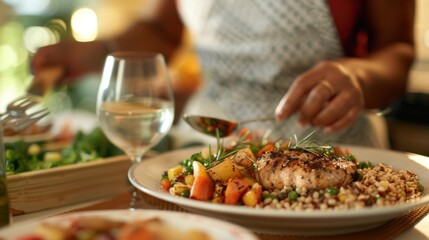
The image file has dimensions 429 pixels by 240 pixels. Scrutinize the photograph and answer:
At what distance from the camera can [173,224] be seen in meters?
0.63

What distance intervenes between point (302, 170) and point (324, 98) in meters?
0.41

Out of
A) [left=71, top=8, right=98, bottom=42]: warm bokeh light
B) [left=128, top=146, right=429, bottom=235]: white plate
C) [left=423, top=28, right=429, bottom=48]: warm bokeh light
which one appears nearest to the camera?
[left=128, top=146, right=429, bottom=235]: white plate

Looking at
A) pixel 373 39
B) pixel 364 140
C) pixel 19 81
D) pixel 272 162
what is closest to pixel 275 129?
pixel 364 140

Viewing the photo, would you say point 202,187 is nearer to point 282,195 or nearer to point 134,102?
point 282,195

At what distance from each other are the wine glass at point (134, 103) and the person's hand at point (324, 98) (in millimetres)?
268

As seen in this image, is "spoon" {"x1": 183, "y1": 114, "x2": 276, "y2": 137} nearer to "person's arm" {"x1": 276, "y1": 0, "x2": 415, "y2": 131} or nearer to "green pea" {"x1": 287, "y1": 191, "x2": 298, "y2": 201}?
"person's arm" {"x1": 276, "y1": 0, "x2": 415, "y2": 131}

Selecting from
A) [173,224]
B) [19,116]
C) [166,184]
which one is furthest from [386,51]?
[173,224]

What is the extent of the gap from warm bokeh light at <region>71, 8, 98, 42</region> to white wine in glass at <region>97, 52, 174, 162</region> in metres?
3.15

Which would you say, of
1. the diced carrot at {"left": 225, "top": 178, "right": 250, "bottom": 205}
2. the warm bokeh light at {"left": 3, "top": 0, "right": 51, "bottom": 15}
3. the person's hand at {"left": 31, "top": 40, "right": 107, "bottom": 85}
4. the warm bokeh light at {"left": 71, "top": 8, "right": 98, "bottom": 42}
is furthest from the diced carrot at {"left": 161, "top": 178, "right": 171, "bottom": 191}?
the warm bokeh light at {"left": 3, "top": 0, "right": 51, "bottom": 15}

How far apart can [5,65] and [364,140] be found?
348 centimetres

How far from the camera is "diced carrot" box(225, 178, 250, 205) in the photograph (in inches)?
32.5

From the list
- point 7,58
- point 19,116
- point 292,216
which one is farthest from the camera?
point 7,58

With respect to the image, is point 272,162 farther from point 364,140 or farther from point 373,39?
point 373,39

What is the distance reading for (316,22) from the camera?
1.65 meters
